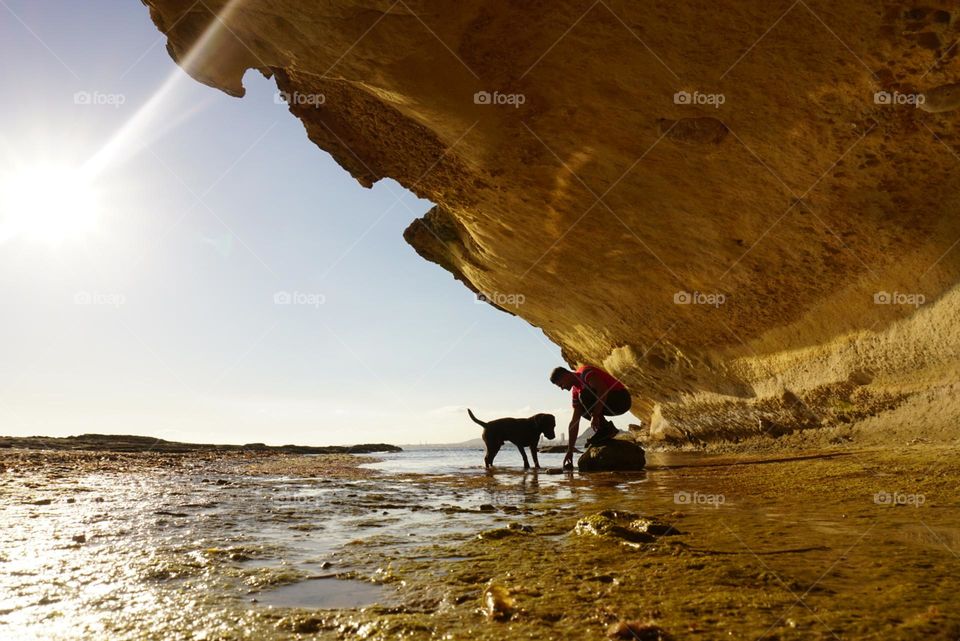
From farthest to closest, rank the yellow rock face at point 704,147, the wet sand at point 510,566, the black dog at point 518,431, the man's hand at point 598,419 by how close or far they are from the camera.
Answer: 1. the black dog at point 518,431
2. the man's hand at point 598,419
3. the yellow rock face at point 704,147
4. the wet sand at point 510,566

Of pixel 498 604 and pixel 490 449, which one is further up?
pixel 498 604

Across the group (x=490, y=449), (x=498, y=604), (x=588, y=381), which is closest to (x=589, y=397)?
(x=588, y=381)

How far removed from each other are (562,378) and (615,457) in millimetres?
1430

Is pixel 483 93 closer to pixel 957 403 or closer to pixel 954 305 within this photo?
pixel 954 305

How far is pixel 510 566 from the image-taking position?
2.39 m

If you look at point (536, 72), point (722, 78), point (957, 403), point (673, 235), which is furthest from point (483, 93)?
point (957, 403)

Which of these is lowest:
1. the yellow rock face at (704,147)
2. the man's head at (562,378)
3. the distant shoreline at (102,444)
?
the distant shoreline at (102,444)

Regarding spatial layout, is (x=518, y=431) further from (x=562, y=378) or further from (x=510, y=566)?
(x=510, y=566)

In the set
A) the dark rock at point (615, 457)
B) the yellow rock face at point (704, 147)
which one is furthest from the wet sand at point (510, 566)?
the dark rock at point (615, 457)

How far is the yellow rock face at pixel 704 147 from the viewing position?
4.79 meters

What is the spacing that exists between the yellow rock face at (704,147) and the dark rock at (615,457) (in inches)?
111

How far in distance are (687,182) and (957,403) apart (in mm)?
3656

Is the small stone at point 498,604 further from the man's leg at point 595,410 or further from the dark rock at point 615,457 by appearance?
the man's leg at point 595,410

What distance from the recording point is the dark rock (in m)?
7.74
